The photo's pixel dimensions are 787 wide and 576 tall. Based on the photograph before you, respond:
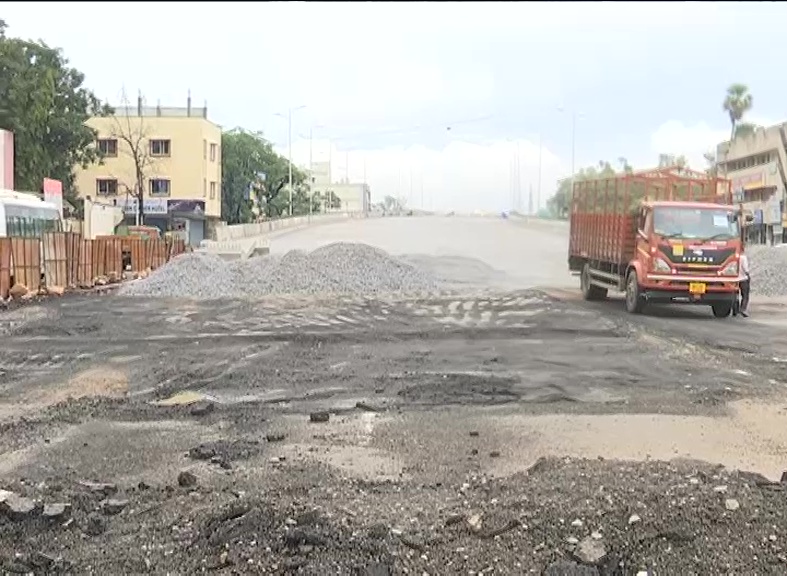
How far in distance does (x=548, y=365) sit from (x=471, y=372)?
4.07 ft

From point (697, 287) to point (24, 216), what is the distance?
21.4 metres

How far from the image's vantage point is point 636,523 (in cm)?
475

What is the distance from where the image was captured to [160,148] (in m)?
71.2

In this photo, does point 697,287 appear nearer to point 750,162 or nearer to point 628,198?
point 628,198

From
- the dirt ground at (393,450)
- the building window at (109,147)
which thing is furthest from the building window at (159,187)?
the dirt ground at (393,450)

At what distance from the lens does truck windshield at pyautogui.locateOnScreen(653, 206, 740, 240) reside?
18000 millimetres

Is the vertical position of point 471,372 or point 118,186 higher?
point 118,186

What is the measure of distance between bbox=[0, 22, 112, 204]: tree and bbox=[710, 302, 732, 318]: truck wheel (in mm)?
40009

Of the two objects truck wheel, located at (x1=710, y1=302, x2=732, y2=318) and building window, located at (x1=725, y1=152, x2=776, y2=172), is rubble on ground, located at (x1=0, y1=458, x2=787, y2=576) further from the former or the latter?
building window, located at (x1=725, y1=152, x2=776, y2=172)

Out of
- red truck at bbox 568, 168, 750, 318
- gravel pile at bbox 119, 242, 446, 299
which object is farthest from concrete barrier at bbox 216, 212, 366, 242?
red truck at bbox 568, 168, 750, 318

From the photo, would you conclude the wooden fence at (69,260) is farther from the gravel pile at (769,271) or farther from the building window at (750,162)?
the building window at (750,162)

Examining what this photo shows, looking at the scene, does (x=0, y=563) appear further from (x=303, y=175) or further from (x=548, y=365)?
(x=303, y=175)

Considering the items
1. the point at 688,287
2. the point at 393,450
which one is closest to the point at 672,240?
the point at 688,287

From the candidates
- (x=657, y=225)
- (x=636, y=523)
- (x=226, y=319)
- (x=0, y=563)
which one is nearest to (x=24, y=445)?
(x=0, y=563)
